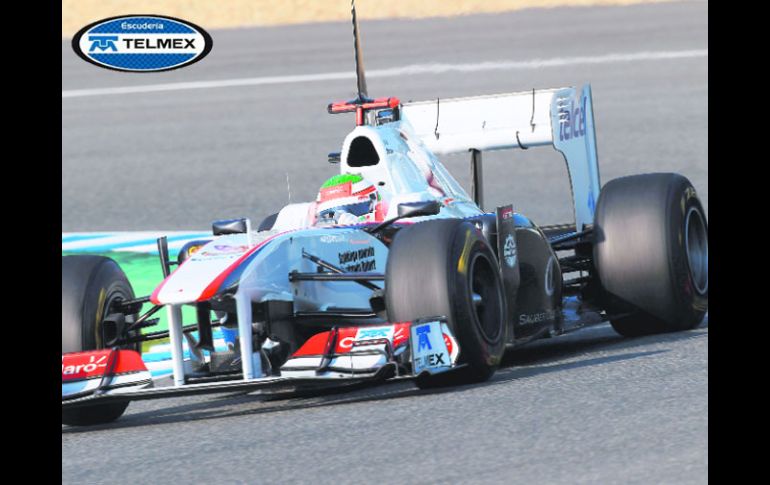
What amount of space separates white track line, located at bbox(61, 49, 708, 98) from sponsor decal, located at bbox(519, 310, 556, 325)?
33.6ft

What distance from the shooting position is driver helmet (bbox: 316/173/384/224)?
28.9 ft

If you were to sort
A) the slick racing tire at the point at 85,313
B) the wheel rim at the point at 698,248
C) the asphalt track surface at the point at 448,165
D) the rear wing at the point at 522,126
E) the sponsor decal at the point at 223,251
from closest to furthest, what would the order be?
the asphalt track surface at the point at 448,165 < the sponsor decal at the point at 223,251 < the slick racing tire at the point at 85,313 < the wheel rim at the point at 698,248 < the rear wing at the point at 522,126

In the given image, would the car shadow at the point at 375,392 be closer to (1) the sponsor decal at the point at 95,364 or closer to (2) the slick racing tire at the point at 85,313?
(2) the slick racing tire at the point at 85,313

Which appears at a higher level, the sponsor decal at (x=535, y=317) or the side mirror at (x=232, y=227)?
the side mirror at (x=232, y=227)

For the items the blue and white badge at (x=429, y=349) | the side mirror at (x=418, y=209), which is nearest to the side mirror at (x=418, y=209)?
the side mirror at (x=418, y=209)

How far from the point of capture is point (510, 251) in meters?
8.49

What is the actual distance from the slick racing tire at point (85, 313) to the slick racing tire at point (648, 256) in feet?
9.90

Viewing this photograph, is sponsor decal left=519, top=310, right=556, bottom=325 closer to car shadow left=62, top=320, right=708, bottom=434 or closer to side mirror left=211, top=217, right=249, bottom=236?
car shadow left=62, top=320, right=708, bottom=434

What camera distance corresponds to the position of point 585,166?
10.4 meters

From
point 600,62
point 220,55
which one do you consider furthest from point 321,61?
point 600,62

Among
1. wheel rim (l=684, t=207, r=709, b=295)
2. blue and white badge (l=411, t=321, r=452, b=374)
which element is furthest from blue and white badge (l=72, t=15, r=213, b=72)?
blue and white badge (l=411, t=321, r=452, b=374)

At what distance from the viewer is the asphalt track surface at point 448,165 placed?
18.7ft
